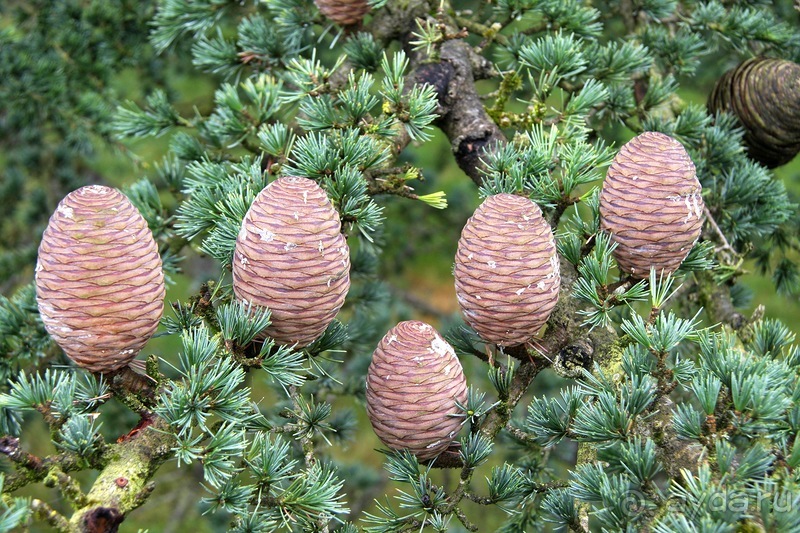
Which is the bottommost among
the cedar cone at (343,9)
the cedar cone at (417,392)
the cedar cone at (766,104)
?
the cedar cone at (417,392)

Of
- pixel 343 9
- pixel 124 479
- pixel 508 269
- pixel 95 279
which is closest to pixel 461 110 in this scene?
pixel 343 9

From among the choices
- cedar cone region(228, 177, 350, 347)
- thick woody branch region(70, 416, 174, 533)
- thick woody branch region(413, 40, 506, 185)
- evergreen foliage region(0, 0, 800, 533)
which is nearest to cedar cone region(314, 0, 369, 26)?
evergreen foliage region(0, 0, 800, 533)

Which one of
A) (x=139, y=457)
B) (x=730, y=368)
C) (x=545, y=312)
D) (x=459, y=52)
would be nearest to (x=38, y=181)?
(x=459, y=52)

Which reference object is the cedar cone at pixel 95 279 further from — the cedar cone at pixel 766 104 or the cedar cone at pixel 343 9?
the cedar cone at pixel 766 104

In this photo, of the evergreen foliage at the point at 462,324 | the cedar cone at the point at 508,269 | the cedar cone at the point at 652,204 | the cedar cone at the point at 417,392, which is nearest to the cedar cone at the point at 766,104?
the evergreen foliage at the point at 462,324

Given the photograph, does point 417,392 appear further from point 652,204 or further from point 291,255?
point 652,204

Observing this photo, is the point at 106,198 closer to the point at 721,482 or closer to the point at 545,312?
the point at 545,312
